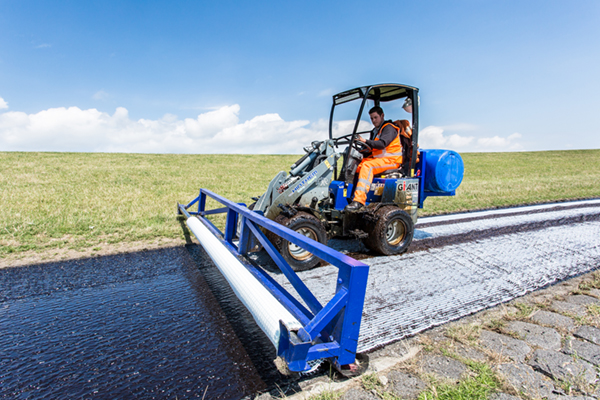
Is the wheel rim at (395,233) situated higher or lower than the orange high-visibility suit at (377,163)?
lower

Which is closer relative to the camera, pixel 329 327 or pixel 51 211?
pixel 329 327

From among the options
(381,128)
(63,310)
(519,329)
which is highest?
(381,128)

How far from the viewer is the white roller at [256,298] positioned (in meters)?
2.54

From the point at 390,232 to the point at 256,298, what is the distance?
10.8ft

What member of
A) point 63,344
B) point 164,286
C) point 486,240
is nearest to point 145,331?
point 63,344

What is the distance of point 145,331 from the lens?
136 inches

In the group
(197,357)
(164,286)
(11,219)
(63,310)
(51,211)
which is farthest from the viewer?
(51,211)

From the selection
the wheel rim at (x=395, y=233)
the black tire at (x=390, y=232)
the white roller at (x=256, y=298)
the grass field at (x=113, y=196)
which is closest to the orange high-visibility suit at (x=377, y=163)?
the black tire at (x=390, y=232)

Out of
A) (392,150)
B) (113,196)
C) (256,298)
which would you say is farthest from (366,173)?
(113,196)

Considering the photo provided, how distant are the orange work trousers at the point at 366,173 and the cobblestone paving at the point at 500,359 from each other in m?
2.29

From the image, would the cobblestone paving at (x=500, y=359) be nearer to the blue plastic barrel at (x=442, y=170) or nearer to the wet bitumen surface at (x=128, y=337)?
the wet bitumen surface at (x=128, y=337)

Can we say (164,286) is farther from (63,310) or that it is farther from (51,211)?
(51,211)

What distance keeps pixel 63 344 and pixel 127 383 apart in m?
0.99

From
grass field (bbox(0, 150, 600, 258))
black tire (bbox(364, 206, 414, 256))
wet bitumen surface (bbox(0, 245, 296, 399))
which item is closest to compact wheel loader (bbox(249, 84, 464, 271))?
black tire (bbox(364, 206, 414, 256))
